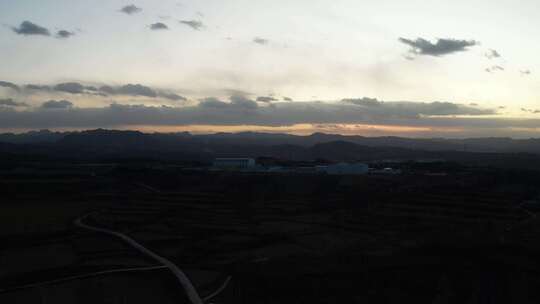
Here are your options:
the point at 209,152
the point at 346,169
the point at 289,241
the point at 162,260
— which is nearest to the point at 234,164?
the point at 346,169

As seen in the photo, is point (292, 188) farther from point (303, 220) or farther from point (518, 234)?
point (518, 234)

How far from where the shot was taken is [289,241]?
91.5ft

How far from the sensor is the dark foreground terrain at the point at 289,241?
61.5 ft

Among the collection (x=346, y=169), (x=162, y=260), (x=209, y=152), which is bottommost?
(x=162, y=260)

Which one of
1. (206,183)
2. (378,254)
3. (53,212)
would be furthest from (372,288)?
(206,183)

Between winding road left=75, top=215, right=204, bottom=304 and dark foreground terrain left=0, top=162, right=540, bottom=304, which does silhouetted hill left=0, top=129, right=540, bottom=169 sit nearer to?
dark foreground terrain left=0, top=162, right=540, bottom=304

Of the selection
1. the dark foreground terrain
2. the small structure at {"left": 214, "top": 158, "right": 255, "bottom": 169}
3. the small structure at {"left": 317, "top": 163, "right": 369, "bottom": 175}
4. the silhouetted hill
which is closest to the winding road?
the dark foreground terrain

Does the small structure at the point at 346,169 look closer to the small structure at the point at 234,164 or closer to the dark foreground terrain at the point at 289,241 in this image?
the dark foreground terrain at the point at 289,241

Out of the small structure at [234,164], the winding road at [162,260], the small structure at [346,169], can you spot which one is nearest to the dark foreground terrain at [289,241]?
the winding road at [162,260]

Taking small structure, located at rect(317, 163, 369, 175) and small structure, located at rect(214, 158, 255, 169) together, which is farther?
small structure, located at rect(214, 158, 255, 169)

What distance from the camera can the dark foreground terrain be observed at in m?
18.7

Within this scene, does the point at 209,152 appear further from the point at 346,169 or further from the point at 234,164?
the point at 346,169

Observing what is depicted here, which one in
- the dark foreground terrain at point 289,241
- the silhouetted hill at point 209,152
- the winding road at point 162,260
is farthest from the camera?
the silhouetted hill at point 209,152

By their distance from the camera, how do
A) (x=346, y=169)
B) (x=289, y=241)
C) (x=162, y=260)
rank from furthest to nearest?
(x=346, y=169), (x=289, y=241), (x=162, y=260)
